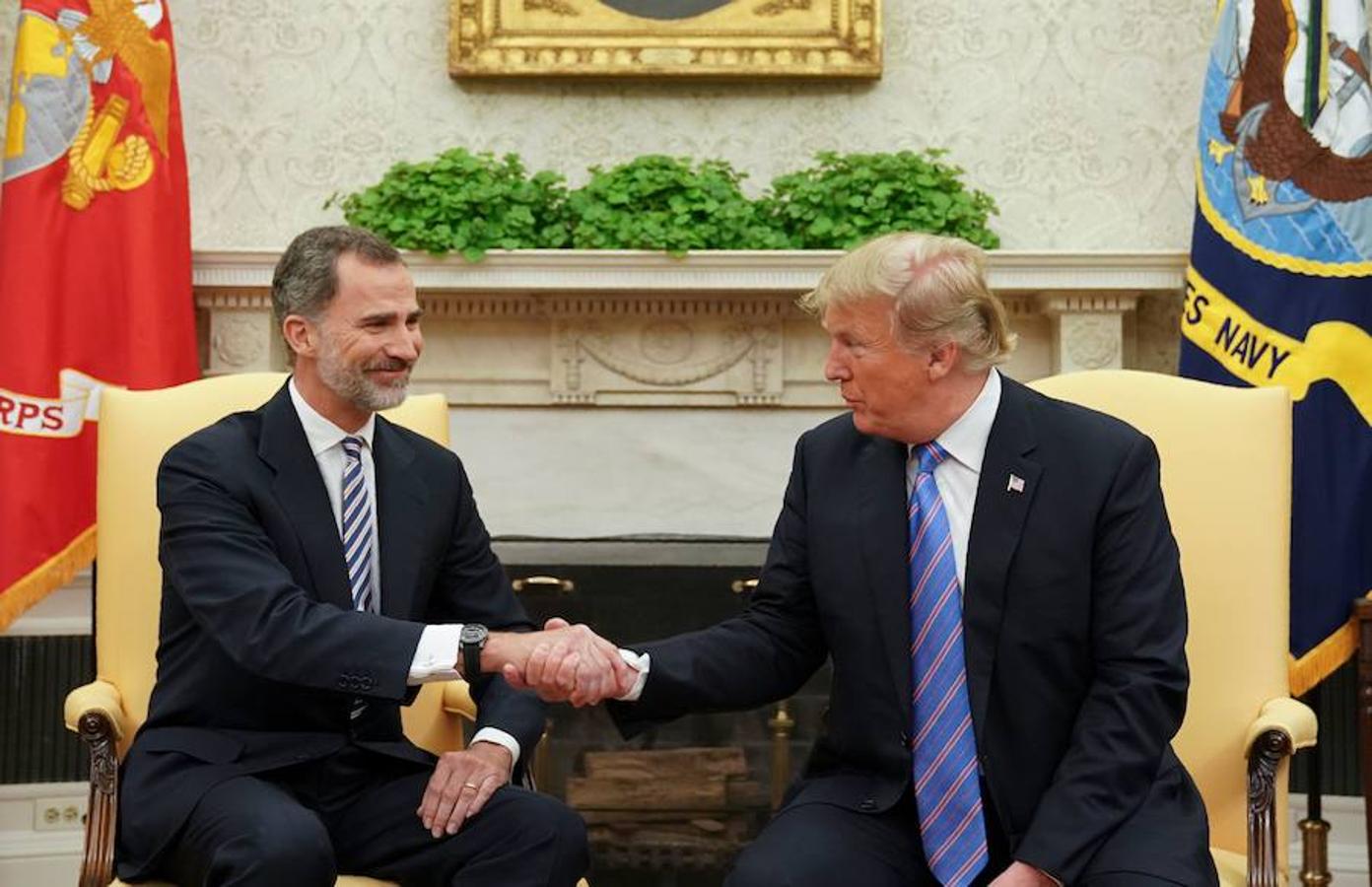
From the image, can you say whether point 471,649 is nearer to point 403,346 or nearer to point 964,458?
point 403,346

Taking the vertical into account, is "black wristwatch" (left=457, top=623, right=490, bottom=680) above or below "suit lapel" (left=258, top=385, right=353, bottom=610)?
below

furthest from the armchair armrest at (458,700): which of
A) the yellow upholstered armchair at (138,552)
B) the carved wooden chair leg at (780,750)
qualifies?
the carved wooden chair leg at (780,750)

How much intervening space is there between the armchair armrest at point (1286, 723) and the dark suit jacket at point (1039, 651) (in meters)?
0.21

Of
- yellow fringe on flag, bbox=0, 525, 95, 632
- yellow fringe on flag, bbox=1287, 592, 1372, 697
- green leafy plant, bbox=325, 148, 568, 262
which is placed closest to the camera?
yellow fringe on flag, bbox=1287, 592, 1372, 697

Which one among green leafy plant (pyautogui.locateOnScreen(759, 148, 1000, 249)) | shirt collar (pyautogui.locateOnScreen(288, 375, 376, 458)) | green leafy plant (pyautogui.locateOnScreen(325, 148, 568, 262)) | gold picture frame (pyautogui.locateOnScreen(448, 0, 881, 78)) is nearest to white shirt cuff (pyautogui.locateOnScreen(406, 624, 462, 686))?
shirt collar (pyautogui.locateOnScreen(288, 375, 376, 458))

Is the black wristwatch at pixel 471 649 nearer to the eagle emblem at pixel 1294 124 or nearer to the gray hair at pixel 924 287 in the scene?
the gray hair at pixel 924 287

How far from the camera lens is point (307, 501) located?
106 inches

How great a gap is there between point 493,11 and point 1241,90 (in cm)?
214

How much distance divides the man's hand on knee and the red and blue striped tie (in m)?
0.68

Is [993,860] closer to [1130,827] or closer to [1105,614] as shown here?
[1130,827]

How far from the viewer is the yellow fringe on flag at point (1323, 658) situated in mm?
3947

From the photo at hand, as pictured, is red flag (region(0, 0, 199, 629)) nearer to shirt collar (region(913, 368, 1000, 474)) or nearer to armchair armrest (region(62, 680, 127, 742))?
armchair armrest (region(62, 680, 127, 742))

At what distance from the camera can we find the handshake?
2529mm

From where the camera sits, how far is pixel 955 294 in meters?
2.44
